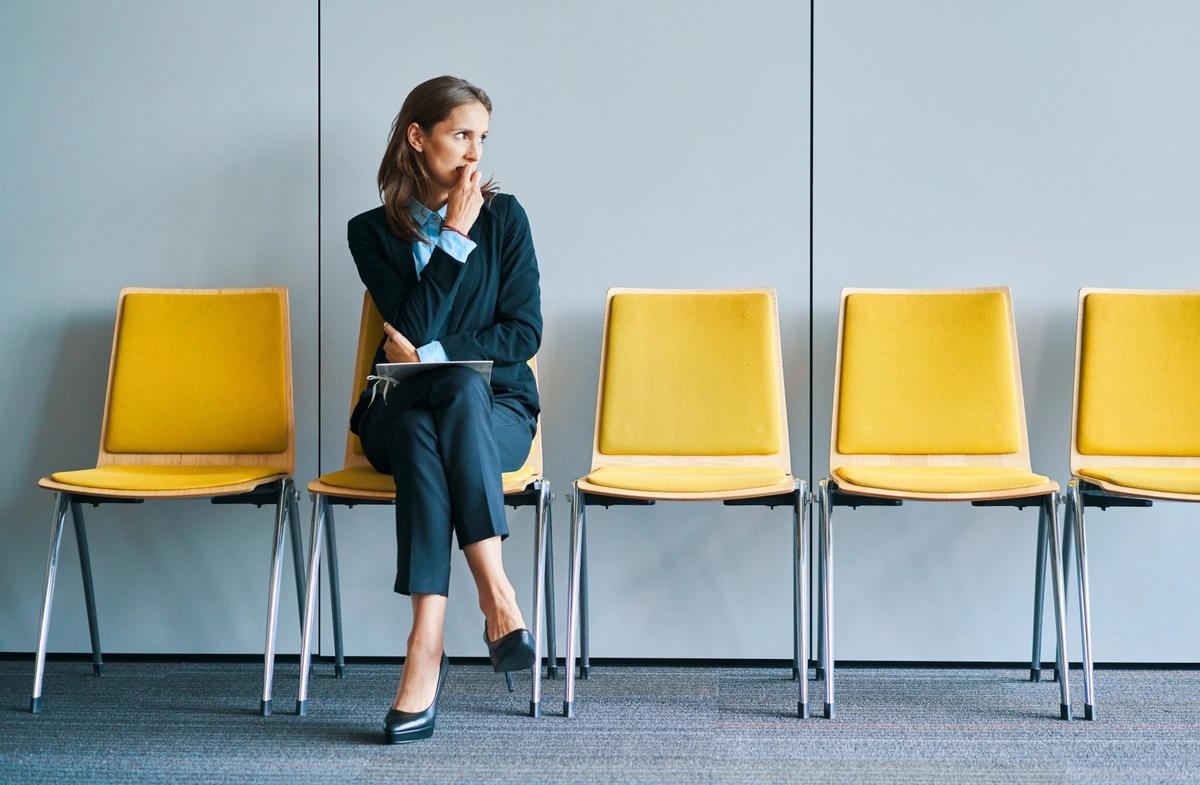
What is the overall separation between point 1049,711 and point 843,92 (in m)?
1.62

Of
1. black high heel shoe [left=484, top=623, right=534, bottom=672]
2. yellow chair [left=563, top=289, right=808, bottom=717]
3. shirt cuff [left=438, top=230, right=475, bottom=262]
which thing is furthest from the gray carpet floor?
shirt cuff [left=438, top=230, right=475, bottom=262]

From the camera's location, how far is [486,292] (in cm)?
239

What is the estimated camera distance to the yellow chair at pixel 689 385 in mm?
2541

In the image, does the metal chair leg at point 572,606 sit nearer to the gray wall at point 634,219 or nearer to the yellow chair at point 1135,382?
the gray wall at point 634,219

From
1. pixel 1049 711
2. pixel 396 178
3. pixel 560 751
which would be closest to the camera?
pixel 560 751

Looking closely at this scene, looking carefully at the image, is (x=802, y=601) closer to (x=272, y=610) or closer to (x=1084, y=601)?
(x=1084, y=601)

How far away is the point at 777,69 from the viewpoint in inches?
107

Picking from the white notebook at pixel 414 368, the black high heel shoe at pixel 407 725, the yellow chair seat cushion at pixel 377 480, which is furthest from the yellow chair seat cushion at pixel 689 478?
the black high heel shoe at pixel 407 725

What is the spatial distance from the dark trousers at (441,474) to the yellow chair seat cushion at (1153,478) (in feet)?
4.39

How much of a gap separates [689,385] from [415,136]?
91 centimetres

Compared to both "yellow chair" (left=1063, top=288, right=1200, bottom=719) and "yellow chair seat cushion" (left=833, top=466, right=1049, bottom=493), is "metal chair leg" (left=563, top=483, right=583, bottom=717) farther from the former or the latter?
"yellow chair" (left=1063, top=288, right=1200, bottom=719)

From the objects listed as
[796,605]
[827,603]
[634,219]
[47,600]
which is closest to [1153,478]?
[827,603]

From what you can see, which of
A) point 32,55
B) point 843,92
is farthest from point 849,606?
point 32,55

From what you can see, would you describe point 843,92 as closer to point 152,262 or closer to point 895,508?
point 895,508
